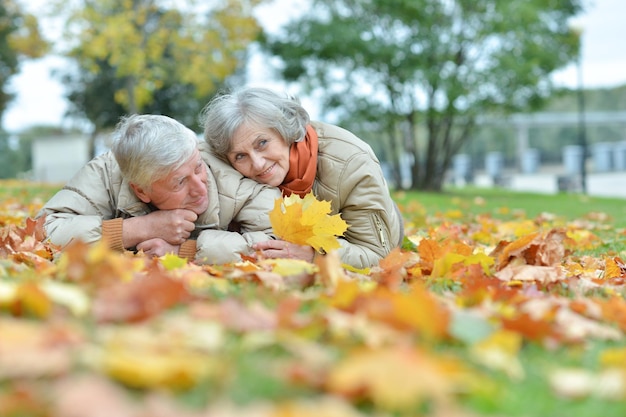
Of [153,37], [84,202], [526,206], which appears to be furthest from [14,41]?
[84,202]

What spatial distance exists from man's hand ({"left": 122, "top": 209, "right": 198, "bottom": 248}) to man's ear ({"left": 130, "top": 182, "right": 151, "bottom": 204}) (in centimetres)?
9

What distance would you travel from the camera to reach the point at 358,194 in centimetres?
377

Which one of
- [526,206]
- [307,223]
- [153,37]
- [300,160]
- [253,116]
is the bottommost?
[526,206]

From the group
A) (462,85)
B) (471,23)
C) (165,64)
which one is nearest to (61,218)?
(462,85)

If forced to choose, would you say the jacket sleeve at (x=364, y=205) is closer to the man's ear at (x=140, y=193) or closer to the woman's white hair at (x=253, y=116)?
the woman's white hair at (x=253, y=116)

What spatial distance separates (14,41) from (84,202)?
614 inches

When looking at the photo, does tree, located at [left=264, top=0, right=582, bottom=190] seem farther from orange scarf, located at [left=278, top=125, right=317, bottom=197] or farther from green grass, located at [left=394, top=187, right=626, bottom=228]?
orange scarf, located at [left=278, top=125, right=317, bottom=197]

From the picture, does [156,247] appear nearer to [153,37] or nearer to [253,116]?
[253,116]

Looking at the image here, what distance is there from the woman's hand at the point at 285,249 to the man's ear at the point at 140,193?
67 centimetres

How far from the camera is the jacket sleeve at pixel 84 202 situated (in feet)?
12.2

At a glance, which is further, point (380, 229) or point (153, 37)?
point (153, 37)

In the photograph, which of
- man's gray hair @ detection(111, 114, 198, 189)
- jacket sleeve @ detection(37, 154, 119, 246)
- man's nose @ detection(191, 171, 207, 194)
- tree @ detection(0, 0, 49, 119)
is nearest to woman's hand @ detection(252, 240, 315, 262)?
man's nose @ detection(191, 171, 207, 194)

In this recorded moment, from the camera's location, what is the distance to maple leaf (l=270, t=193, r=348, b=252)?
3266mm

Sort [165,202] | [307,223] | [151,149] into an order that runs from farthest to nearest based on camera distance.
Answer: [165,202] → [151,149] → [307,223]
